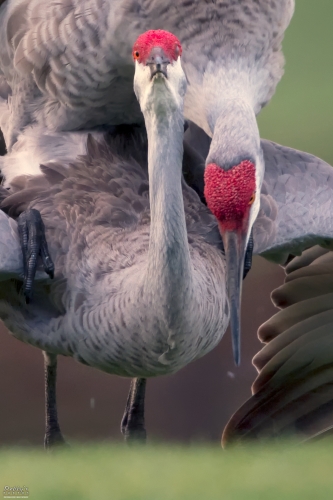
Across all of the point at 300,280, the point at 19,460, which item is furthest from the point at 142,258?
the point at 300,280

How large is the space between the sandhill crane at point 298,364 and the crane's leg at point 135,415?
0.91 feet

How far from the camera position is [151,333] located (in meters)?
2.60

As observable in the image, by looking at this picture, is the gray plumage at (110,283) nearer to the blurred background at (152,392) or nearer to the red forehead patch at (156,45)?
the red forehead patch at (156,45)

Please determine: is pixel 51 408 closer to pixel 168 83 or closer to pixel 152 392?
pixel 152 392

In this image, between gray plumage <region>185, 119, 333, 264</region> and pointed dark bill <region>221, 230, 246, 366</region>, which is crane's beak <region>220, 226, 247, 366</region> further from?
gray plumage <region>185, 119, 333, 264</region>

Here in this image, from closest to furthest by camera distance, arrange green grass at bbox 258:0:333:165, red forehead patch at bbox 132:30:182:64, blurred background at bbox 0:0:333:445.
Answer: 1. red forehead patch at bbox 132:30:182:64
2. blurred background at bbox 0:0:333:445
3. green grass at bbox 258:0:333:165

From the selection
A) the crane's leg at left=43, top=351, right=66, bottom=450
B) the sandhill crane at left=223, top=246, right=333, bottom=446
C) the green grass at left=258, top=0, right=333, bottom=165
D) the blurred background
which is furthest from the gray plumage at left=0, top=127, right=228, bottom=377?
the green grass at left=258, top=0, right=333, bottom=165

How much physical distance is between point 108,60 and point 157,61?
30.3 inches

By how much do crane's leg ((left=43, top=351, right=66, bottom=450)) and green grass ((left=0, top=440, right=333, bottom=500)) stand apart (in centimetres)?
78

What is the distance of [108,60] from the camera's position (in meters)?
3.07

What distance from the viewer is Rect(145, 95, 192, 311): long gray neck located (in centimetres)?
237

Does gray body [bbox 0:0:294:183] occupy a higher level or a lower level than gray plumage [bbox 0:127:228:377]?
higher

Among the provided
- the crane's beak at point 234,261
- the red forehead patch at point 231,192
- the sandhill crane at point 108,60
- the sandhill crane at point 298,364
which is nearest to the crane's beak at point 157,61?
the red forehead patch at point 231,192

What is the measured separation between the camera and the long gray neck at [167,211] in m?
2.37
